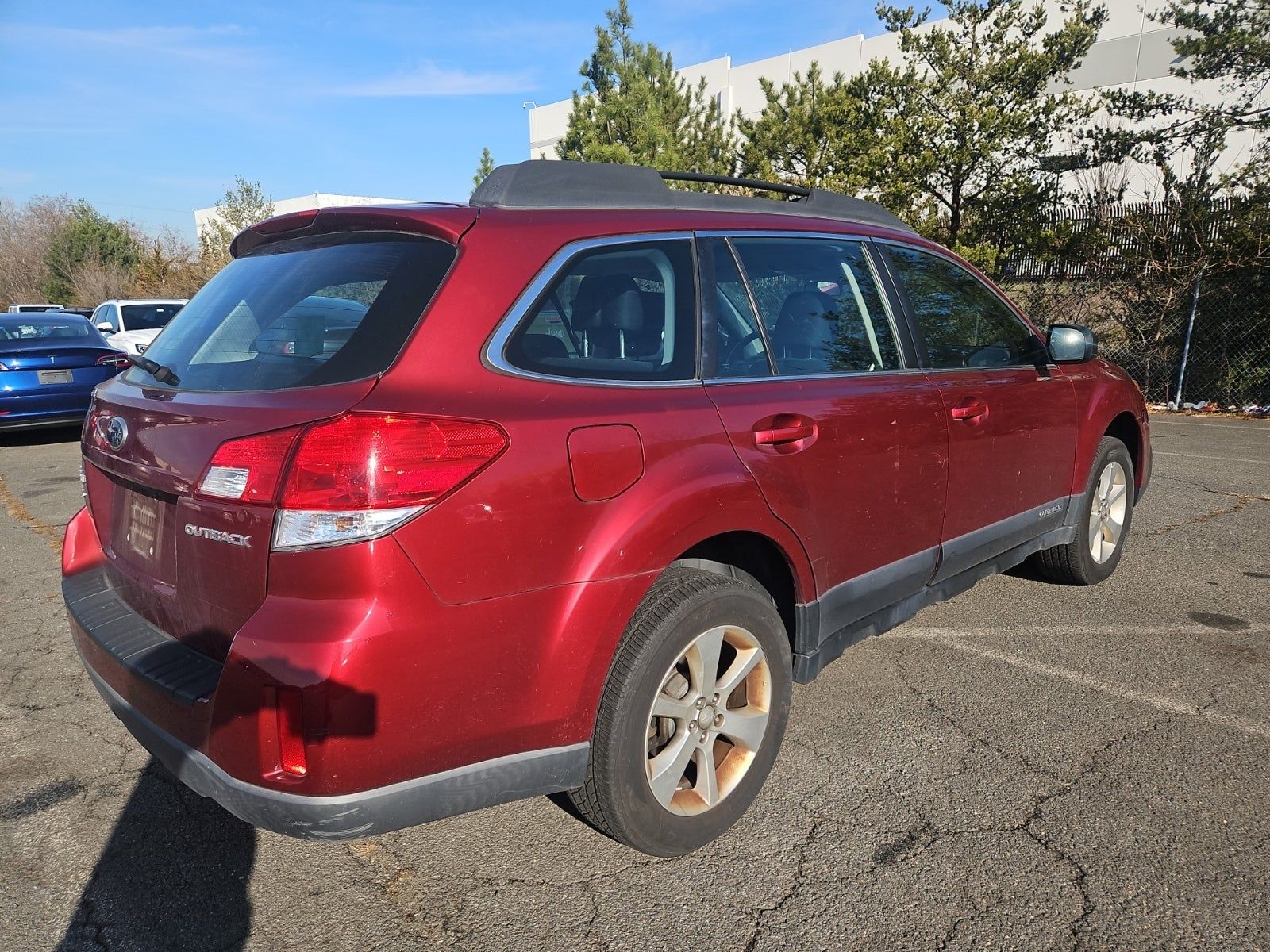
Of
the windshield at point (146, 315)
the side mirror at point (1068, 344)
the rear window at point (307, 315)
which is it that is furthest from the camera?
the windshield at point (146, 315)

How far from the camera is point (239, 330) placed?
2.42 metres

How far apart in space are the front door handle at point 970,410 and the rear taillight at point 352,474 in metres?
2.10

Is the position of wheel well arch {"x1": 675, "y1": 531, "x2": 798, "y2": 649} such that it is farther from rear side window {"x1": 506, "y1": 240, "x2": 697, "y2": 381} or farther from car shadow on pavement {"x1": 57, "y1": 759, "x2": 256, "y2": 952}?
car shadow on pavement {"x1": 57, "y1": 759, "x2": 256, "y2": 952}

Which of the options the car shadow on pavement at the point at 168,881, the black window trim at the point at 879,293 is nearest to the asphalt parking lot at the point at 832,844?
the car shadow on pavement at the point at 168,881

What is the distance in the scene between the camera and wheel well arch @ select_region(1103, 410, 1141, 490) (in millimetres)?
4730

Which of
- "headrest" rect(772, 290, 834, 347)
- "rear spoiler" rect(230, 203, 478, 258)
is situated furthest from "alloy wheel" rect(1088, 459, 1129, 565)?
"rear spoiler" rect(230, 203, 478, 258)

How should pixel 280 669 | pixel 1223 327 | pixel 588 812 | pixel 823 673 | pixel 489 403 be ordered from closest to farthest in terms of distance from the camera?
pixel 280 669
pixel 489 403
pixel 588 812
pixel 823 673
pixel 1223 327

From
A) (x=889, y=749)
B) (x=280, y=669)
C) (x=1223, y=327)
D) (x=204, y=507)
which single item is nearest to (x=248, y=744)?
(x=280, y=669)

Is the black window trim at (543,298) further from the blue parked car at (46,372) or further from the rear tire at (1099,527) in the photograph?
the blue parked car at (46,372)

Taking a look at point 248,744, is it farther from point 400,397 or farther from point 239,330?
point 239,330

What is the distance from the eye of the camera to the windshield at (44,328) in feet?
32.1

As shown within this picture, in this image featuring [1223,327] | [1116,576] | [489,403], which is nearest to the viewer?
[489,403]

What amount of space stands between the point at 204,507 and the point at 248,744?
0.53m

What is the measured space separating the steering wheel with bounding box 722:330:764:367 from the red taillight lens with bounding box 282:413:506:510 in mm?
1004
